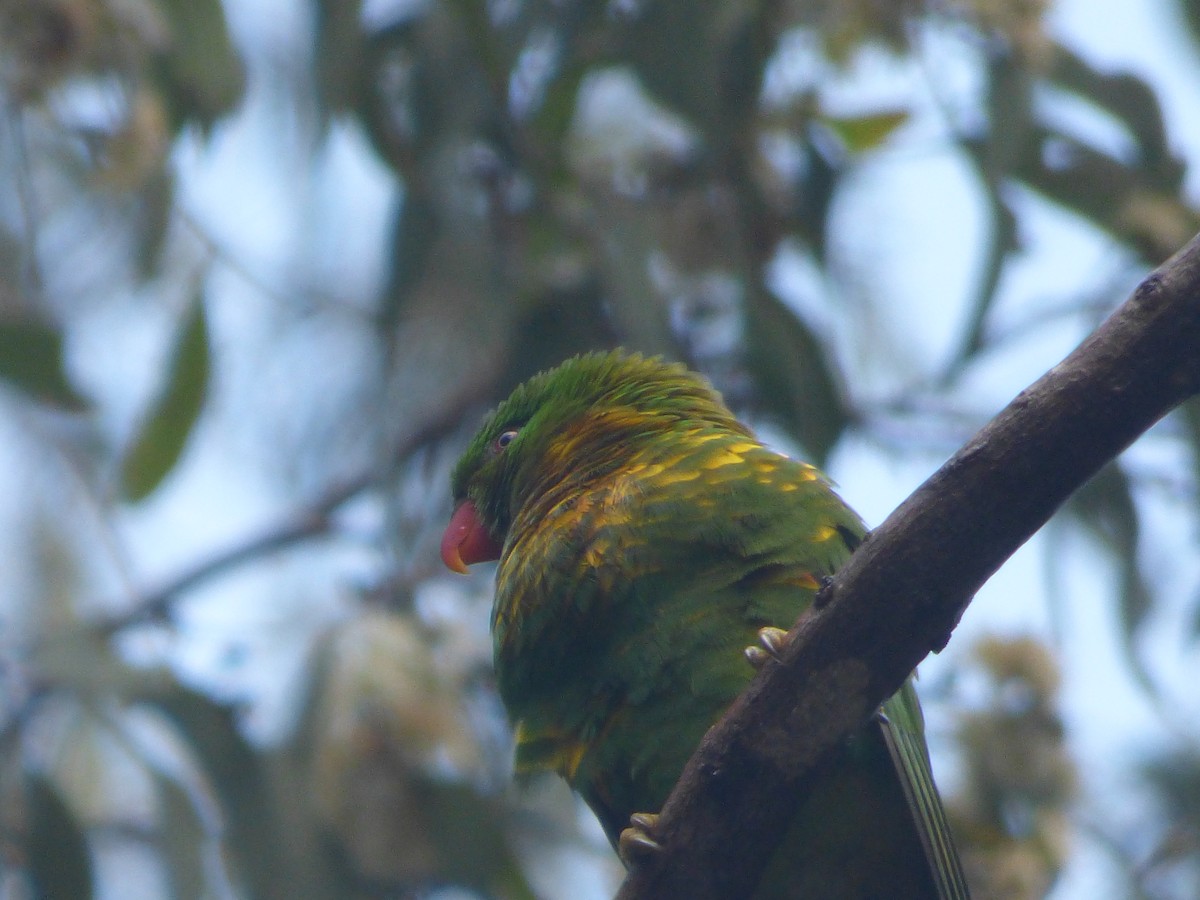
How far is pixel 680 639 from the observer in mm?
2414

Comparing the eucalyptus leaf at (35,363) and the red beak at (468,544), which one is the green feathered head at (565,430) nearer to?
the red beak at (468,544)

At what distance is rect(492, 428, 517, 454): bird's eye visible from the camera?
10.7ft

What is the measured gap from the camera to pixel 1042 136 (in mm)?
4660

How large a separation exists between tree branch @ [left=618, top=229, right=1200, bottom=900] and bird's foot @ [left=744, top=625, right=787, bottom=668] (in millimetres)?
20

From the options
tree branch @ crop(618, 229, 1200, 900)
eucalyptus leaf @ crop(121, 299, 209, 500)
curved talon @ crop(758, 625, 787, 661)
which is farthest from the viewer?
eucalyptus leaf @ crop(121, 299, 209, 500)

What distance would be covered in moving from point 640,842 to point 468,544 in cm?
135

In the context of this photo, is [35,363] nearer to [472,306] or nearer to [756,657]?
[472,306]

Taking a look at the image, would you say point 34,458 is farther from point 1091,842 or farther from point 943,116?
point 1091,842

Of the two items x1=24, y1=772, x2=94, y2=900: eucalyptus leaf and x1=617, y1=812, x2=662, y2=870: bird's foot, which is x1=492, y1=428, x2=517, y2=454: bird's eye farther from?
x1=24, y1=772, x2=94, y2=900: eucalyptus leaf

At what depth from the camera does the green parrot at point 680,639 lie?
233cm

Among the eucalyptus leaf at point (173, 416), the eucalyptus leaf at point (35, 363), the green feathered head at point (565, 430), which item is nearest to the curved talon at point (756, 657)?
the green feathered head at point (565, 430)

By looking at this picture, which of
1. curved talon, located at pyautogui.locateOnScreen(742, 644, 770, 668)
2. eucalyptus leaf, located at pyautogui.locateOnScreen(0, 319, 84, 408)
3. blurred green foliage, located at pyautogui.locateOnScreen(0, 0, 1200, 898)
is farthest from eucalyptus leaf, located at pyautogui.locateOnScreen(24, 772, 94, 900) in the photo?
curved talon, located at pyautogui.locateOnScreen(742, 644, 770, 668)

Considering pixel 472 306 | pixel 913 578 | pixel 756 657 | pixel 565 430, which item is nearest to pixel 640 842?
pixel 756 657

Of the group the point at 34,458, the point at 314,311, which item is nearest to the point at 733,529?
the point at 314,311
